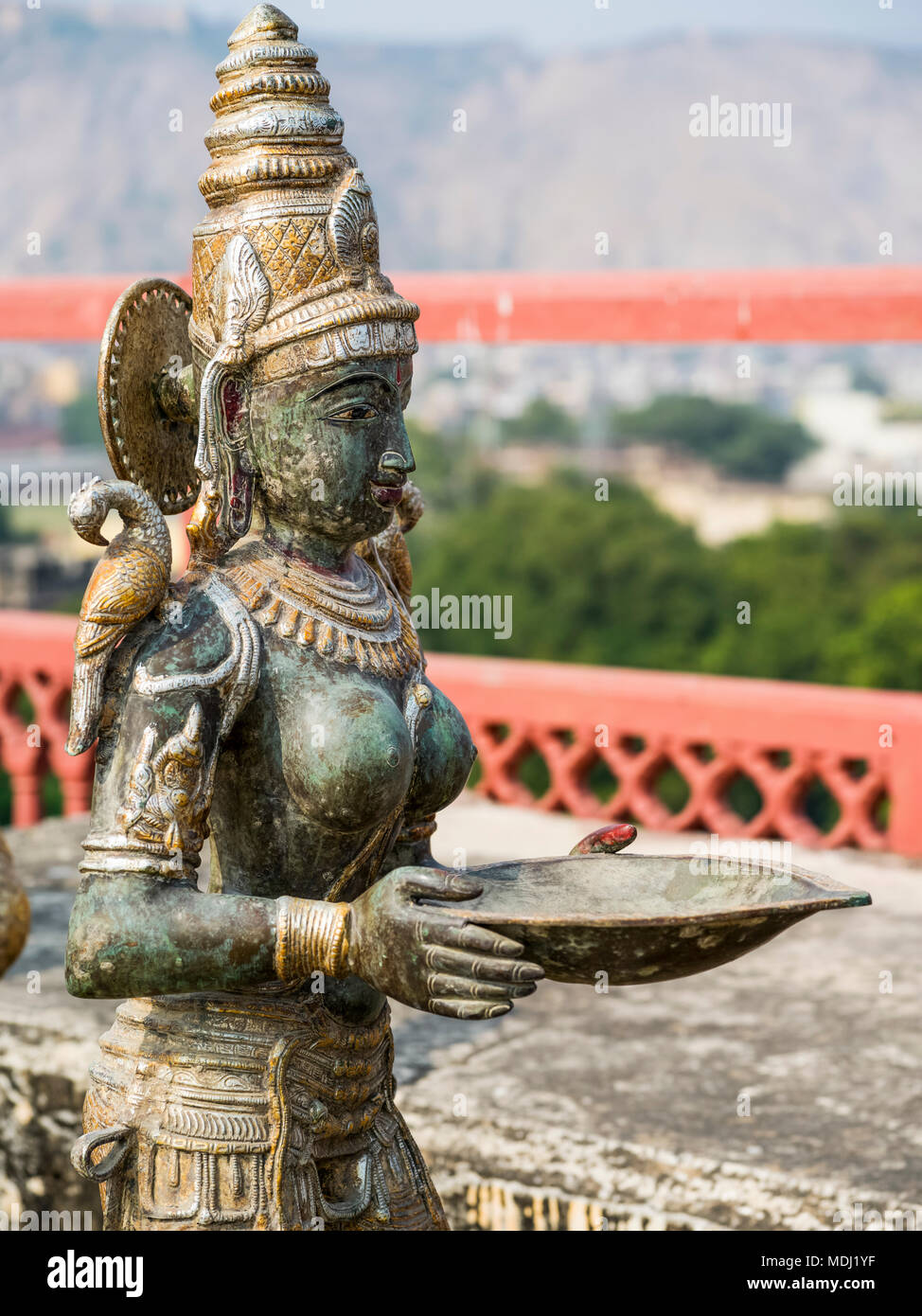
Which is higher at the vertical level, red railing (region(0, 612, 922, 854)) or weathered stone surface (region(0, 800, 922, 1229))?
red railing (region(0, 612, 922, 854))

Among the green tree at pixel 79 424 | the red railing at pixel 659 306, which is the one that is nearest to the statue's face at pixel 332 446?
→ the red railing at pixel 659 306

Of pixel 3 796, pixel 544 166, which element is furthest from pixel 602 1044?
pixel 544 166

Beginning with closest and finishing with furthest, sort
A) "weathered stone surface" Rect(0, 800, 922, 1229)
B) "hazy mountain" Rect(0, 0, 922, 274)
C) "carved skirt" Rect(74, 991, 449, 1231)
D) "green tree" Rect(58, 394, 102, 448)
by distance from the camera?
"carved skirt" Rect(74, 991, 449, 1231) → "weathered stone surface" Rect(0, 800, 922, 1229) → "green tree" Rect(58, 394, 102, 448) → "hazy mountain" Rect(0, 0, 922, 274)

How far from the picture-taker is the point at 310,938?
2.52m

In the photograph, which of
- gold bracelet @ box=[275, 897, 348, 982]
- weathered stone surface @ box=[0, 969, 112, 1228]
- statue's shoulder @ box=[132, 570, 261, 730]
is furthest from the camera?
weathered stone surface @ box=[0, 969, 112, 1228]

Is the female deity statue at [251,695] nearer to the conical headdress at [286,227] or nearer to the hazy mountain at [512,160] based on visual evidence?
the conical headdress at [286,227]

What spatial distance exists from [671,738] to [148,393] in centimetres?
388

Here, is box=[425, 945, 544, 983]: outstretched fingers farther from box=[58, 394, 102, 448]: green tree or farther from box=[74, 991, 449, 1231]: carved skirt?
box=[58, 394, 102, 448]: green tree

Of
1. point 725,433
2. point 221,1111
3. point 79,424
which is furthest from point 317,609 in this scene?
point 79,424

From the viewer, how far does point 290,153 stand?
2678mm

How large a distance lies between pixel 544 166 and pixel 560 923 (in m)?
166

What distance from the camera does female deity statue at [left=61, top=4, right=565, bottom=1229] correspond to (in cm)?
258

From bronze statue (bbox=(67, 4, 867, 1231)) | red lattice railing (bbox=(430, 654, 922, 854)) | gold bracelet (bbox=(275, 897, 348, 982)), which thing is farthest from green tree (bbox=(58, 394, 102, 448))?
gold bracelet (bbox=(275, 897, 348, 982))

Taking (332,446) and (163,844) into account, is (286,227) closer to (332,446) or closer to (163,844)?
(332,446)
